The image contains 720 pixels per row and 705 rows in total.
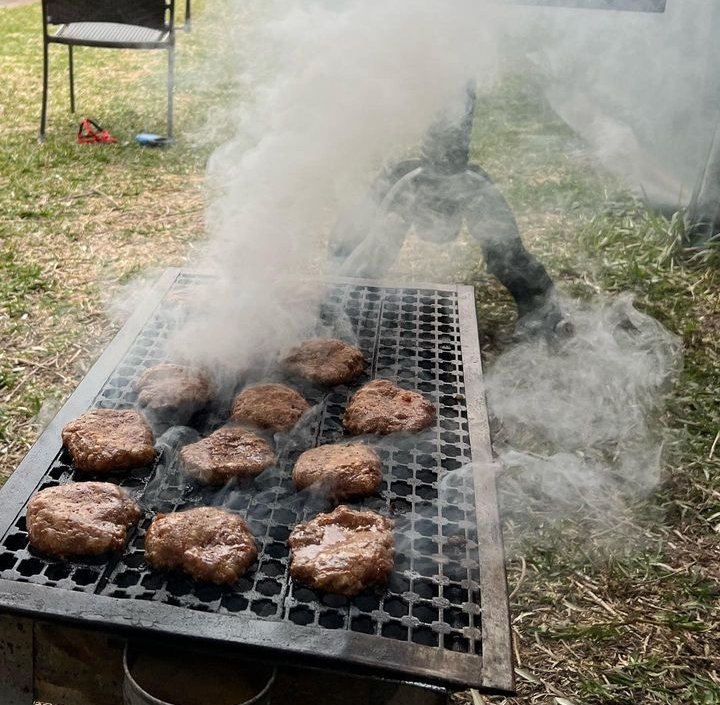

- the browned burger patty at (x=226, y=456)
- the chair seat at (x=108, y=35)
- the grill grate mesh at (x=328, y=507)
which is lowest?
the grill grate mesh at (x=328, y=507)

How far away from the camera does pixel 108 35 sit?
7035 millimetres

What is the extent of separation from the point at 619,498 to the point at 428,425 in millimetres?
1355

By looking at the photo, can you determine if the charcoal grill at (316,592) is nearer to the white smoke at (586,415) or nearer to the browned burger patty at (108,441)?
the browned burger patty at (108,441)

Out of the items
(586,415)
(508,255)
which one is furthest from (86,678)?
(508,255)

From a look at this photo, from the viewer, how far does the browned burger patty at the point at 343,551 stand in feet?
6.26

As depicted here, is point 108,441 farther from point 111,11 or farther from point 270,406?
point 111,11

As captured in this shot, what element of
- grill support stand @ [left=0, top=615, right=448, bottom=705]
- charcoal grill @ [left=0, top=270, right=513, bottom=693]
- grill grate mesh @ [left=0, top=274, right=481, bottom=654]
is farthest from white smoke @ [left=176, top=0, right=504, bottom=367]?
grill support stand @ [left=0, top=615, right=448, bottom=705]

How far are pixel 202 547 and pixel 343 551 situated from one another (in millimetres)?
358

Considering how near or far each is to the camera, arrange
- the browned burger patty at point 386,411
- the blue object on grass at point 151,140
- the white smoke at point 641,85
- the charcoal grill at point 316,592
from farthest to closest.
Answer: the blue object on grass at point 151,140, the white smoke at point 641,85, the browned burger patty at point 386,411, the charcoal grill at point 316,592

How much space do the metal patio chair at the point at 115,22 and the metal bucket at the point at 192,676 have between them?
6420 mm

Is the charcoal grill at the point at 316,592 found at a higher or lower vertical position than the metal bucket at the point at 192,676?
higher

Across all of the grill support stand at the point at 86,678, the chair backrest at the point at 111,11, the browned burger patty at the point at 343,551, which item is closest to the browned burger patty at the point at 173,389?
the browned burger patty at the point at 343,551

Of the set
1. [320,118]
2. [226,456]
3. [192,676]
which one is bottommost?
[192,676]

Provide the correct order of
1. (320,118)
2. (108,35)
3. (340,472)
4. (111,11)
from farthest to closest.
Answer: (111,11) < (108,35) < (320,118) < (340,472)
